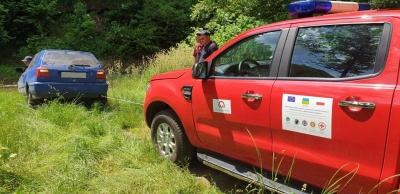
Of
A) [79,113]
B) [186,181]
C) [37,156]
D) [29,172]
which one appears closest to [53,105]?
[79,113]

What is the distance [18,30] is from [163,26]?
7374 mm

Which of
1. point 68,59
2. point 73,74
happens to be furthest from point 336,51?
point 68,59

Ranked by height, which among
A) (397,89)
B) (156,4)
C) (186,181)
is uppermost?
(156,4)

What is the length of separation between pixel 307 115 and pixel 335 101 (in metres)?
0.23

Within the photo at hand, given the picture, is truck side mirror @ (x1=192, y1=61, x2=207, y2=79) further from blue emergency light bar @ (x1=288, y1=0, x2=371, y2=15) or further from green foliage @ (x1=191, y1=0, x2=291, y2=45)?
green foliage @ (x1=191, y1=0, x2=291, y2=45)

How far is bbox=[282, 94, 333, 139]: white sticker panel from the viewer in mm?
2381

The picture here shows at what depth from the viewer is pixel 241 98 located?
303 centimetres

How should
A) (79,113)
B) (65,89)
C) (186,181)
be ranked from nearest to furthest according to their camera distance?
(186,181)
(79,113)
(65,89)

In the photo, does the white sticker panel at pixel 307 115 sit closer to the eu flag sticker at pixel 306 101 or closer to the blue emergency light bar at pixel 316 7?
the eu flag sticker at pixel 306 101

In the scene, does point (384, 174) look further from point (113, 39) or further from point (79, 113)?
point (113, 39)

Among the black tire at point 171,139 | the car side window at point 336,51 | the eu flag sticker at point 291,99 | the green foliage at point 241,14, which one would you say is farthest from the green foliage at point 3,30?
the eu flag sticker at point 291,99

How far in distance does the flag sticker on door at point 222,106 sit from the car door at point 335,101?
20.9 inches

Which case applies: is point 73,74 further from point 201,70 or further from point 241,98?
point 241,98

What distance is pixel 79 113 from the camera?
5.86 m
